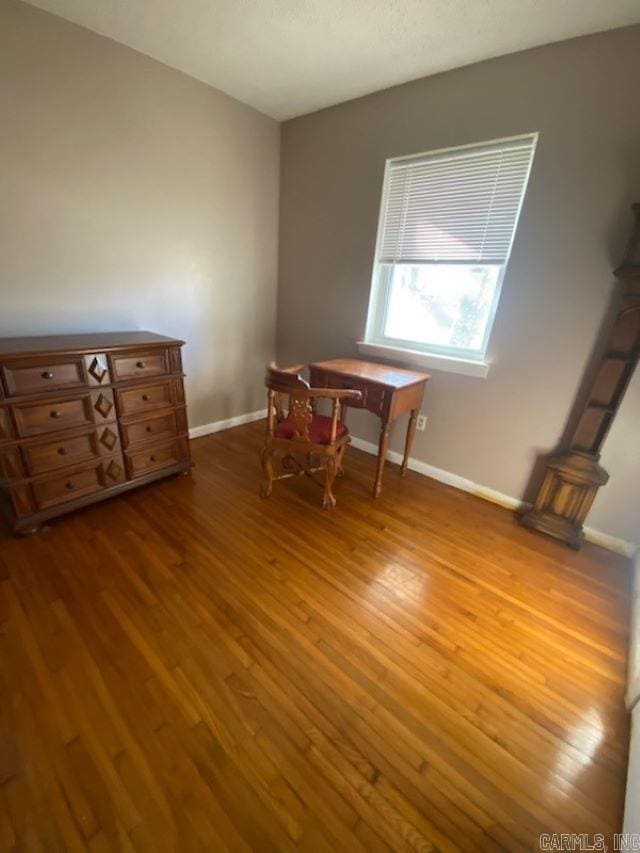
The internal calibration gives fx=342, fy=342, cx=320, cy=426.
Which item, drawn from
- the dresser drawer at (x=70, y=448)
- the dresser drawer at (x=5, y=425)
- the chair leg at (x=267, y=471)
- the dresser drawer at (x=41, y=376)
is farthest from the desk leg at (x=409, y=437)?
the dresser drawer at (x=5, y=425)

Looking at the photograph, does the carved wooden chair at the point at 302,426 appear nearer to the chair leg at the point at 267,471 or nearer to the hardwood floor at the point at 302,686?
the chair leg at the point at 267,471

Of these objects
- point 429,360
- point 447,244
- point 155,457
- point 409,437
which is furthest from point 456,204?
point 155,457

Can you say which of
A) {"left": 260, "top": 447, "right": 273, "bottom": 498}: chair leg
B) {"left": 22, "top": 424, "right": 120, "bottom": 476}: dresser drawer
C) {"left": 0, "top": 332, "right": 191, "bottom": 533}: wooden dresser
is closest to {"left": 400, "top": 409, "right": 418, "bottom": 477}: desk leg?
{"left": 260, "top": 447, "right": 273, "bottom": 498}: chair leg

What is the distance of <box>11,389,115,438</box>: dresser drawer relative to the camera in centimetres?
168

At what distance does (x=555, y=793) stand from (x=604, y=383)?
5.62 feet

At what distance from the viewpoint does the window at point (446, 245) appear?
1.98 metres

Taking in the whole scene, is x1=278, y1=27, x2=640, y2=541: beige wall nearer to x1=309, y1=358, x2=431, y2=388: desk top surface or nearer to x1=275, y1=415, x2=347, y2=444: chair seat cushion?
x1=309, y1=358, x2=431, y2=388: desk top surface

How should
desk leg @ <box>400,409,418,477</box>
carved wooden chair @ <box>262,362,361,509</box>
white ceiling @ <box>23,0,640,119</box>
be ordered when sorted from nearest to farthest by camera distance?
1. white ceiling @ <box>23,0,640,119</box>
2. carved wooden chair @ <box>262,362,361,509</box>
3. desk leg @ <box>400,409,418,477</box>

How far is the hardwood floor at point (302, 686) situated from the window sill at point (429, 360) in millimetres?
1042

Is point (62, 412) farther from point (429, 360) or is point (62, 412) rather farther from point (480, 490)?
point (480, 490)

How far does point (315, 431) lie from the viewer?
83.9 inches

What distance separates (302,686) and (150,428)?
1672mm

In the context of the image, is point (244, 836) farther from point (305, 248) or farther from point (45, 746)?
point (305, 248)

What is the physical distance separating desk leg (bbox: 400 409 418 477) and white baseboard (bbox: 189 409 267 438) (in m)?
1.59
